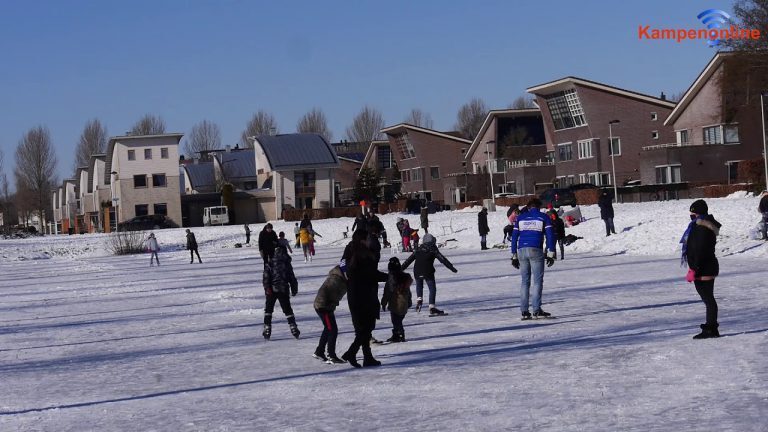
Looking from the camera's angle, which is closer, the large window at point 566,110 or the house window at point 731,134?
the house window at point 731,134

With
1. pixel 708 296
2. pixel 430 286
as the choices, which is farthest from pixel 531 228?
pixel 708 296

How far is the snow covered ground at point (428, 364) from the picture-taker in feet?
27.3

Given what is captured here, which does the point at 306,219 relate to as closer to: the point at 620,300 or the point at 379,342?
the point at 620,300

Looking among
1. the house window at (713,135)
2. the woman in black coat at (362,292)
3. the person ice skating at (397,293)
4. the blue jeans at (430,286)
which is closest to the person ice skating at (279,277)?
the person ice skating at (397,293)

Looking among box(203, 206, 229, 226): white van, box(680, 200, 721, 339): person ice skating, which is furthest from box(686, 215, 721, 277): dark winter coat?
box(203, 206, 229, 226): white van

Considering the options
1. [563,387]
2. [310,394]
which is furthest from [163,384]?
[563,387]

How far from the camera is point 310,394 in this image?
31.8 ft

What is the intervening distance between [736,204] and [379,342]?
26357 mm

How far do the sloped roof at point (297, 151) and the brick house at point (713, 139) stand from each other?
31.7 m

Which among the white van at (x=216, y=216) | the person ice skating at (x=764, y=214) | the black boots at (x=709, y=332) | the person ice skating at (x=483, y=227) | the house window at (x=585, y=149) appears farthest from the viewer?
the white van at (x=216, y=216)

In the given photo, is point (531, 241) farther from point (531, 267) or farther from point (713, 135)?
point (713, 135)

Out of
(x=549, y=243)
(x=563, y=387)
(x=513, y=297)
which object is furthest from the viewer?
(x=513, y=297)

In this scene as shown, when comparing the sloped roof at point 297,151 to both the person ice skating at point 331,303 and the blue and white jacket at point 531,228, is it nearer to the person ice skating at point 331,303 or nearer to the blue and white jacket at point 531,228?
the blue and white jacket at point 531,228

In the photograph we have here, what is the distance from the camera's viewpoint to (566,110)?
8294 centimetres
